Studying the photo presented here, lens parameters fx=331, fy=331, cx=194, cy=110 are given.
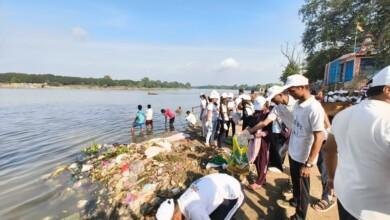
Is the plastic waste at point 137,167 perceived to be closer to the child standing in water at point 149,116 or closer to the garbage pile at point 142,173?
the garbage pile at point 142,173

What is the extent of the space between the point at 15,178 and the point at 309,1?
26.7 meters

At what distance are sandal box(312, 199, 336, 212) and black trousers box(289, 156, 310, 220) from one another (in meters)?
0.75

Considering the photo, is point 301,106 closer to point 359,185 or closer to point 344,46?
point 359,185

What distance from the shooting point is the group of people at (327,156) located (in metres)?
2.01

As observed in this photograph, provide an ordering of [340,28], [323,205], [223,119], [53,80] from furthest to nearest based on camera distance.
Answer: [53,80]
[340,28]
[223,119]
[323,205]

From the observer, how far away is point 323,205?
4570 millimetres

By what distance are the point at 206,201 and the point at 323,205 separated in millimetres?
2193

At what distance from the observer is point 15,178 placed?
998cm

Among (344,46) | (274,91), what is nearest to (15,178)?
(274,91)

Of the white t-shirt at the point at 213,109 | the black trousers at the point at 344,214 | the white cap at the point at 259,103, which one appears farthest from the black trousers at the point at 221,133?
the black trousers at the point at 344,214

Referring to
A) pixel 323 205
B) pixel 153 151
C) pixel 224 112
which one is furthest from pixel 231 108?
pixel 323 205

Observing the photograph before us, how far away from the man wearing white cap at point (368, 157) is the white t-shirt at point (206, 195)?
4.03 ft

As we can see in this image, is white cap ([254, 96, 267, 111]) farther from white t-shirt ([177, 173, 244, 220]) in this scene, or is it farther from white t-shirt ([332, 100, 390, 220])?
white t-shirt ([332, 100, 390, 220])

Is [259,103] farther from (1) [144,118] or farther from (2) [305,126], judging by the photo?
(1) [144,118]
